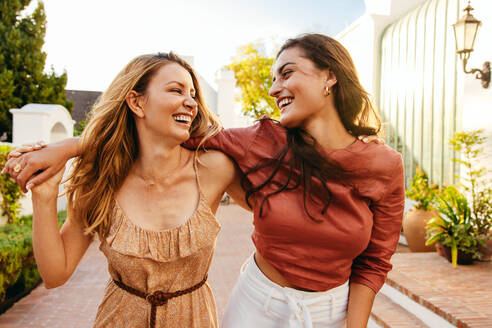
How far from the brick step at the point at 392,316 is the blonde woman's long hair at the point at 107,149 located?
9.29 ft

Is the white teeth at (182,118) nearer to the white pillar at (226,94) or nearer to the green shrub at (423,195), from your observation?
the green shrub at (423,195)

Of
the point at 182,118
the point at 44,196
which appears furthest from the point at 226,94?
the point at 44,196

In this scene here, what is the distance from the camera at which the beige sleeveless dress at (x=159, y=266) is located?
6.04 ft

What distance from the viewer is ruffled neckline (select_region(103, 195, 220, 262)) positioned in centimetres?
183

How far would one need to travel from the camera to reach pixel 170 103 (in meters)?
1.88

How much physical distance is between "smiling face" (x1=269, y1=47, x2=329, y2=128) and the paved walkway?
363 cm

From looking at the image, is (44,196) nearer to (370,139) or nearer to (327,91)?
(327,91)

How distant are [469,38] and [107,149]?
551 cm

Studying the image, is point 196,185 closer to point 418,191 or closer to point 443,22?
point 418,191

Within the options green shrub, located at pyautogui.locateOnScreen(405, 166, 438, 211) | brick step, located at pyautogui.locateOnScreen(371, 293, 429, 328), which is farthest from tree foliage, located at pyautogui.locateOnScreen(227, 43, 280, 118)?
brick step, located at pyautogui.locateOnScreen(371, 293, 429, 328)

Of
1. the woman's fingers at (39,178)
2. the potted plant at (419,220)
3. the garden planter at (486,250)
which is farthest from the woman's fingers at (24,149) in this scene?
the potted plant at (419,220)

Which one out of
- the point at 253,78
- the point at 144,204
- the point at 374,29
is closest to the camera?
the point at 144,204

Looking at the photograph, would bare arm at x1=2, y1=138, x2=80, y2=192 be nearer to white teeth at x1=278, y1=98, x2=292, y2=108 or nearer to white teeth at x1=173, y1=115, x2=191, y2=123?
white teeth at x1=173, y1=115, x2=191, y2=123

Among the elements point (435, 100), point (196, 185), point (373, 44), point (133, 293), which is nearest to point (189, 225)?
point (196, 185)
